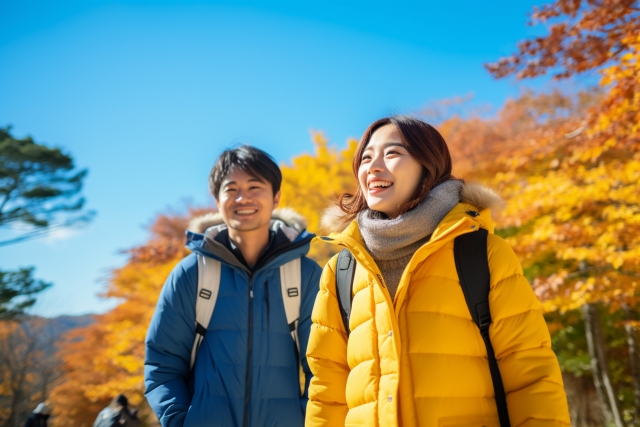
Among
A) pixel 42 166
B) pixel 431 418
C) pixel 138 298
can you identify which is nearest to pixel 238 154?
pixel 431 418

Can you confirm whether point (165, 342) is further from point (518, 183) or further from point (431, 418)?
point (518, 183)

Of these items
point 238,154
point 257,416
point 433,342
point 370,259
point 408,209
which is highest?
point 238,154

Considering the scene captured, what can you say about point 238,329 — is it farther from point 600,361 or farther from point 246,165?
point 600,361

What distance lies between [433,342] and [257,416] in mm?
1198

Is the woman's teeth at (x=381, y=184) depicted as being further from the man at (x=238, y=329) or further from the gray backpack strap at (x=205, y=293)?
the gray backpack strap at (x=205, y=293)

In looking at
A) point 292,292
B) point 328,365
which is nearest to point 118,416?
point 292,292

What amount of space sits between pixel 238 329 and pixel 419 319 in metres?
1.19

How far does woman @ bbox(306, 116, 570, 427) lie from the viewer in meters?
1.39

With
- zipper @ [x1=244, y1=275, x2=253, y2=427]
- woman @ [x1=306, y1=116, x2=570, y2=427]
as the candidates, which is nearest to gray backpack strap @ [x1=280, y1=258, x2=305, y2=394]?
zipper @ [x1=244, y1=275, x2=253, y2=427]

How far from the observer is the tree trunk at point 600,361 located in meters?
8.39

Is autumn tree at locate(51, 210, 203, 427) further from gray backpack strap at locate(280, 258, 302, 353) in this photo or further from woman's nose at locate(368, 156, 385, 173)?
woman's nose at locate(368, 156, 385, 173)

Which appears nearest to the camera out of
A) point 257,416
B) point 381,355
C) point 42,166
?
point 381,355

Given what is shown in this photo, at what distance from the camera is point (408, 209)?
1.73 m

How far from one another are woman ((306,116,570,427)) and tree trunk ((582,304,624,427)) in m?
8.08
